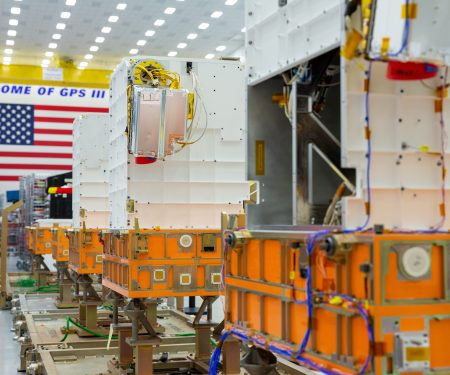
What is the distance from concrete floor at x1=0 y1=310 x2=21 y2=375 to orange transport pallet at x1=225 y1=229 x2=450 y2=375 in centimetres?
680

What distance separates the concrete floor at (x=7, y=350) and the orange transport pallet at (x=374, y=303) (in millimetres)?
6797

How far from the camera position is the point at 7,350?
38.7 ft

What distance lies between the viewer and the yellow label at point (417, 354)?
Answer: 3744 millimetres

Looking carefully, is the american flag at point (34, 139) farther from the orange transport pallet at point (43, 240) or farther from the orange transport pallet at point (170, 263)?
the orange transport pallet at point (170, 263)

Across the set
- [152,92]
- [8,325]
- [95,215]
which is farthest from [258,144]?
[8,325]

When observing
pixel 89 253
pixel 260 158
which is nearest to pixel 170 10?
pixel 89 253

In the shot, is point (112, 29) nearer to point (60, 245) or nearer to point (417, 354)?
point (60, 245)

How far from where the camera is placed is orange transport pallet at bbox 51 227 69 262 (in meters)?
15.1

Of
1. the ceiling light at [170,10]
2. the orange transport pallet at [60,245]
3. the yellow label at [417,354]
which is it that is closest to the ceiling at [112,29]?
the ceiling light at [170,10]

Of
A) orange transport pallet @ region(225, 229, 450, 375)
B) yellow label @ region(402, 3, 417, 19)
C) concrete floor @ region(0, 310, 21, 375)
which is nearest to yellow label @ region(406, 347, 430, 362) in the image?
orange transport pallet @ region(225, 229, 450, 375)

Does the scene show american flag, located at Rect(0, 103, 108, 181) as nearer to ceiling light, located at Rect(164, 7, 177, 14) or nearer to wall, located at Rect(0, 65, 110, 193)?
wall, located at Rect(0, 65, 110, 193)

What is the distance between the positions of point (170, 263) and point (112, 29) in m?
18.0

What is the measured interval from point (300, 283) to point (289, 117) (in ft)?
5.06

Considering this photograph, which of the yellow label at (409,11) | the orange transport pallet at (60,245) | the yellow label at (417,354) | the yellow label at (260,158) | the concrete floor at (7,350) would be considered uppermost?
the yellow label at (409,11)
